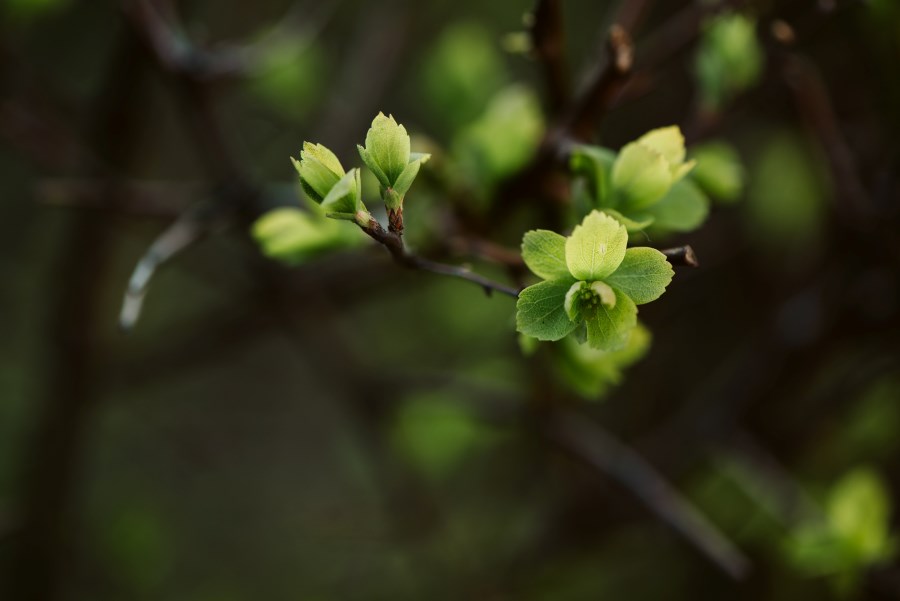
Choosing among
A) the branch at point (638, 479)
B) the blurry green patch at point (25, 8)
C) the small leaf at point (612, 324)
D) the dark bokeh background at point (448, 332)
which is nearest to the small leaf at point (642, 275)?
the small leaf at point (612, 324)

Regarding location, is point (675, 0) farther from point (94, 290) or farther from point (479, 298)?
point (94, 290)

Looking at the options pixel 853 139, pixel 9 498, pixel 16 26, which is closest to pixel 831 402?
pixel 853 139

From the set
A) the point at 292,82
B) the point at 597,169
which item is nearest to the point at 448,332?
the point at 292,82

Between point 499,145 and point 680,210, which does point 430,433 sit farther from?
point 680,210

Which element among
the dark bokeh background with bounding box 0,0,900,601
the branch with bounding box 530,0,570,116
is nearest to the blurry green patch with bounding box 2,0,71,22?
the dark bokeh background with bounding box 0,0,900,601

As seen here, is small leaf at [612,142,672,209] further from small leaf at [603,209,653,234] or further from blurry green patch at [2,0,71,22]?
blurry green patch at [2,0,71,22]

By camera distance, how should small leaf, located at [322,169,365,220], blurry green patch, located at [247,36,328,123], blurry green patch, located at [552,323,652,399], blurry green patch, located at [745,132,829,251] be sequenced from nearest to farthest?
small leaf, located at [322,169,365,220]
blurry green patch, located at [552,323,652,399]
blurry green patch, located at [247,36,328,123]
blurry green patch, located at [745,132,829,251]
